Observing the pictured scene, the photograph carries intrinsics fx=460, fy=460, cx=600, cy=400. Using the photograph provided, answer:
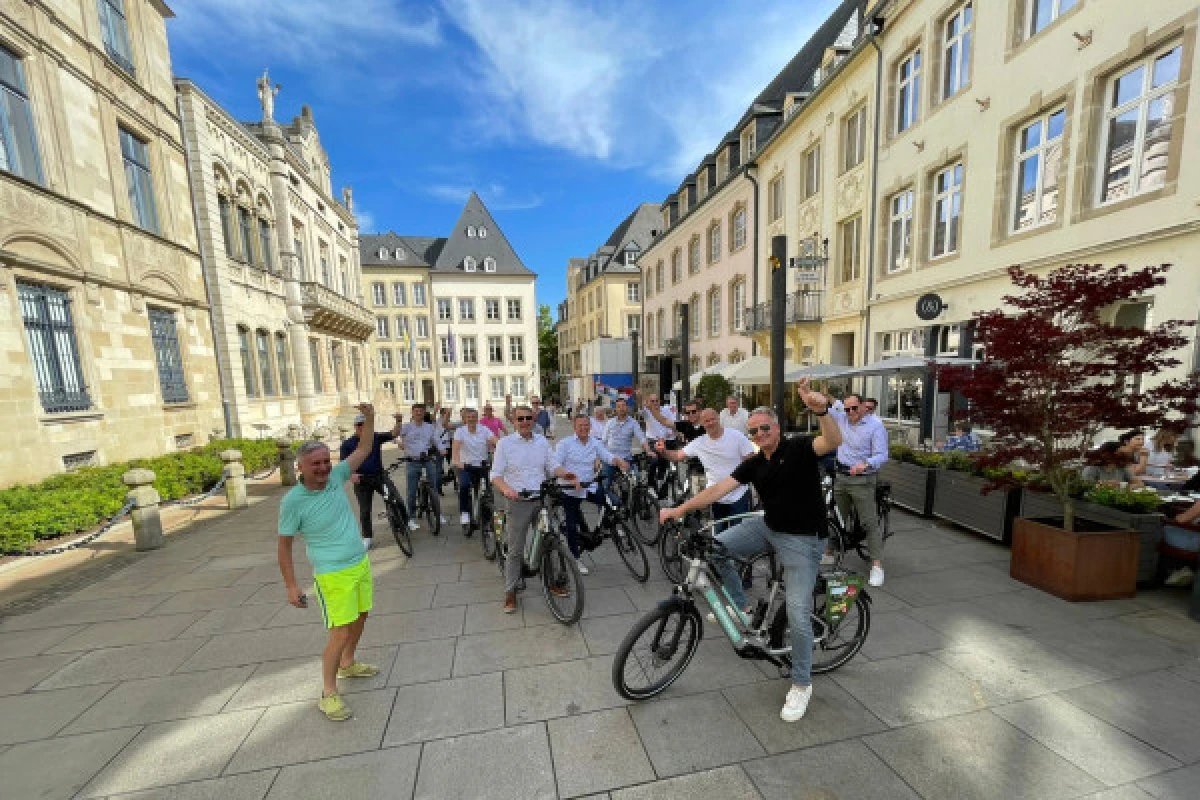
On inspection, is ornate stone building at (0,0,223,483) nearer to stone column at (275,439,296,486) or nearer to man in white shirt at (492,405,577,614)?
stone column at (275,439,296,486)

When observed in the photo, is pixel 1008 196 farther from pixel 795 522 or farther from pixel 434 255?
pixel 434 255

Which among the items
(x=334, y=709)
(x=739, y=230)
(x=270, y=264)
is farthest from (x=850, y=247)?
(x=270, y=264)

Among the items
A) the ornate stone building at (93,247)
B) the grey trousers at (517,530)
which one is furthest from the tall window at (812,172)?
the ornate stone building at (93,247)

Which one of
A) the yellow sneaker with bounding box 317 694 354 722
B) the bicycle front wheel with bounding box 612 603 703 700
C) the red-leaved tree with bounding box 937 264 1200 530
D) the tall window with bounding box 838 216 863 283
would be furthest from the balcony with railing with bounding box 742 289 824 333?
the yellow sneaker with bounding box 317 694 354 722

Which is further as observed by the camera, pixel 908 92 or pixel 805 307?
pixel 805 307

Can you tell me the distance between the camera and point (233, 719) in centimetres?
307

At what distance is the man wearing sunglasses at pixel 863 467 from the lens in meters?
4.87

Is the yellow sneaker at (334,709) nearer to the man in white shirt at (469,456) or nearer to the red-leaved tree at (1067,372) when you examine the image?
the man in white shirt at (469,456)

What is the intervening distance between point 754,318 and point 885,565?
14.1 meters

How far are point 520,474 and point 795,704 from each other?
2.80m

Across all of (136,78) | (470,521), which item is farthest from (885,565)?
(136,78)

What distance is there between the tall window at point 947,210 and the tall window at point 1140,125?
9.37 ft

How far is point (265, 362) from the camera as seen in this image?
17.2 metres

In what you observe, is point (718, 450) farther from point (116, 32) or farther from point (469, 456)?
point (116, 32)
